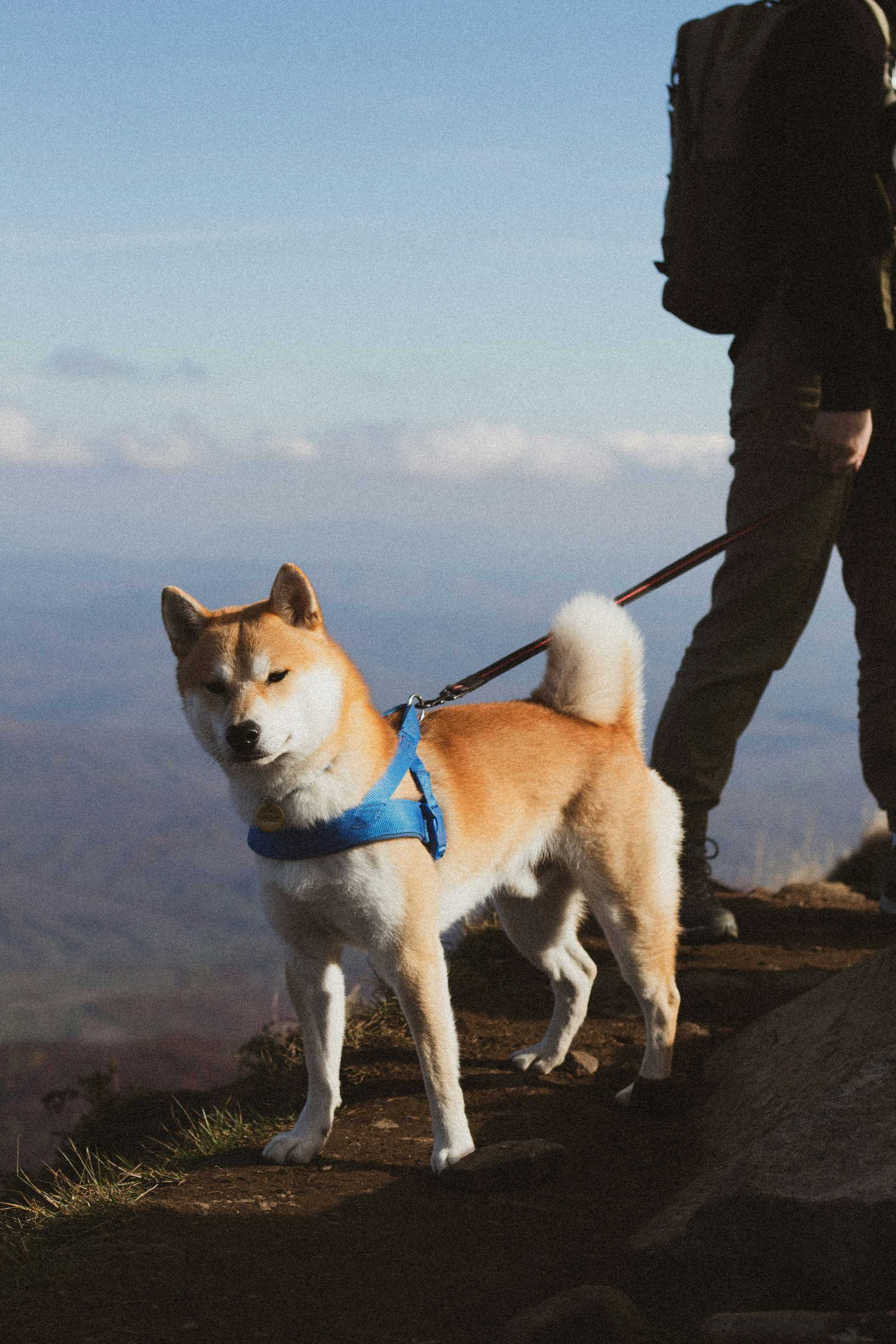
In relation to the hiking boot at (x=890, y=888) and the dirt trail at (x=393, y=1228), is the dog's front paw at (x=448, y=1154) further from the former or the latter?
the hiking boot at (x=890, y=888)

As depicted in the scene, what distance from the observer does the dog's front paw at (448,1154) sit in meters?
3.52

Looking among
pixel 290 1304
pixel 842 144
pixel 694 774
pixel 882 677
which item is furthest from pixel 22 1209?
pixel 842 144

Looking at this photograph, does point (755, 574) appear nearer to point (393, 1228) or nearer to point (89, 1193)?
point (393, 1228)

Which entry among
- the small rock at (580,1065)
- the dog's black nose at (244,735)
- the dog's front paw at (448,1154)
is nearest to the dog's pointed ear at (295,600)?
the dog's black nose at (244,735)

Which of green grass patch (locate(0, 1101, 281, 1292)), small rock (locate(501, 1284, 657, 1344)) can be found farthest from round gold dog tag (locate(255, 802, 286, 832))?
small rock (locate(501, 1284, 657, 1344))

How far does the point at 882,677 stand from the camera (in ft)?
18.5

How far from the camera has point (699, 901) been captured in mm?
5676

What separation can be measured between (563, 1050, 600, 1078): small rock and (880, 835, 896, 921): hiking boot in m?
2.24

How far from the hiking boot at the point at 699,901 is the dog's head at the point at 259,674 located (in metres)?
2.64

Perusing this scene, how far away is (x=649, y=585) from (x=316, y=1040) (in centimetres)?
206

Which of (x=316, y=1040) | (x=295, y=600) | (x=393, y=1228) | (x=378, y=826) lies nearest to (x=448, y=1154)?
(x=393, y=1228)

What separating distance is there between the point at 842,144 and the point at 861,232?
334mm

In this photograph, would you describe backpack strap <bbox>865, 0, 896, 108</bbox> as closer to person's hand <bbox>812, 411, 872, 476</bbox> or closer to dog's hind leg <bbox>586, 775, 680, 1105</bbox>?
person's hand <bbox>812, 411, 872, 476</bbox>

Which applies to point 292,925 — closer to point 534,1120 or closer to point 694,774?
point 534,1120
